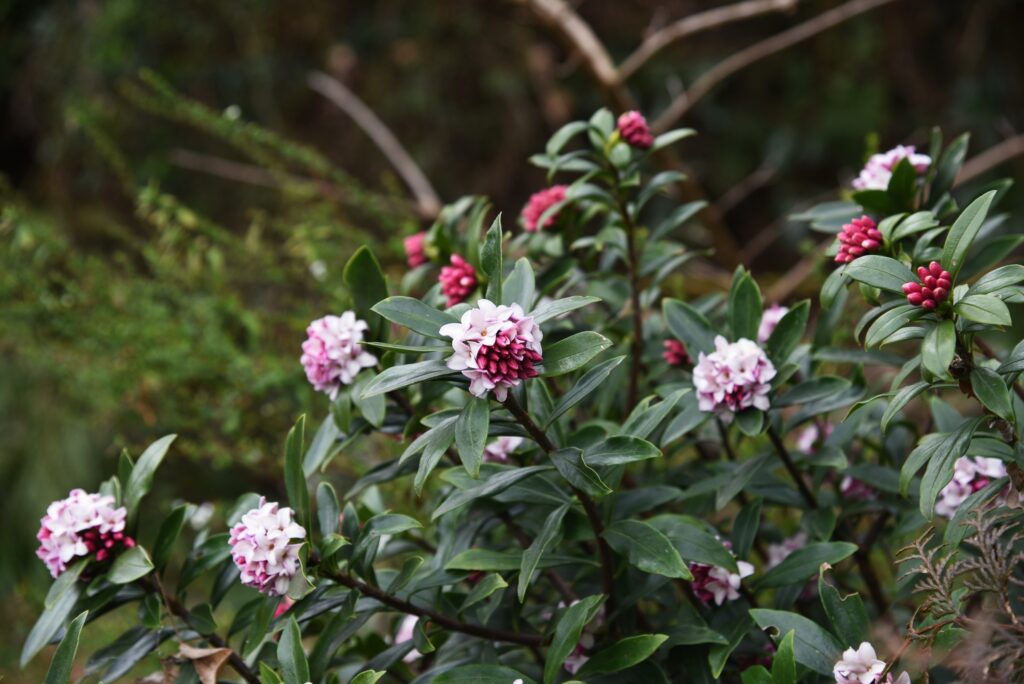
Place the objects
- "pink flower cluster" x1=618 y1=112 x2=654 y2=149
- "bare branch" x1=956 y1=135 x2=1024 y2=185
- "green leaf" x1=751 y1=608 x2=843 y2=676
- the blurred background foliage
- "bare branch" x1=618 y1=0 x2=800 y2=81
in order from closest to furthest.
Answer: "green leaf" x1=751 y1=608 x2=843 y2=676
"pink flower cluster" x1=618 y1=112 x2=654 y2=149
"bare branch" x1=618 y1=0 x2=800 y2=81
"bare branch" x1=956 y1=135 x2=1024 y2=185
the blurred background foliage

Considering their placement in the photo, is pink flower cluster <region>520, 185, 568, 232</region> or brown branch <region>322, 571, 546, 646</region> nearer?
brown branch <region>322, 571, 546, 646</region>

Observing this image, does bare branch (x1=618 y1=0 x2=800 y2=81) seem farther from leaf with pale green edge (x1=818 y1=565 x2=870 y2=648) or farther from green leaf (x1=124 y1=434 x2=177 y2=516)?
green leaf (x1=124 y1=434 x2=177 y2=516)

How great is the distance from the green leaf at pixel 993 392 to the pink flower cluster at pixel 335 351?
1.63 ft

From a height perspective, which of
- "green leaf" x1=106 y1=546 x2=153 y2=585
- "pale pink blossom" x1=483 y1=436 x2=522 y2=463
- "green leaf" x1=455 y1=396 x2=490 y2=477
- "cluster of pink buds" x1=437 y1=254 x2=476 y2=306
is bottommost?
"pale pink blossom" x1=483 y1=436 x2=522 y2=463

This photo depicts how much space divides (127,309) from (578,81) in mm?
2211

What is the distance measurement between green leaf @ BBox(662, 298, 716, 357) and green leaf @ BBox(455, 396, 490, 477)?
283 millimetres

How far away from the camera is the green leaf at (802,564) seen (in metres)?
0.83

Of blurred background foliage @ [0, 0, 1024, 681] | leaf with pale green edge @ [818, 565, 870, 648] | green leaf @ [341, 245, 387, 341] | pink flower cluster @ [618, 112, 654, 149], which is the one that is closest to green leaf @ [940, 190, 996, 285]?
leaf with pale green edge @ [818, 565, 870, 648]

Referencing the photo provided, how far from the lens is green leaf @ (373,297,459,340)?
68 cm

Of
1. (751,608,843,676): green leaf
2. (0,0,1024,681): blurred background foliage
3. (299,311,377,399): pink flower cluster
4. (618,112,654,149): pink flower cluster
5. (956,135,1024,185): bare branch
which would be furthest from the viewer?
(0,0,1024,681): blurred background foliage

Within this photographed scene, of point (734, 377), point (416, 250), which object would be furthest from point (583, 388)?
point (416, 250)

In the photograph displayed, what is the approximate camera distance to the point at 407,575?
796 millimetres

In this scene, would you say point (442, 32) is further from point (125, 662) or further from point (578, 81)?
point (125, 662)

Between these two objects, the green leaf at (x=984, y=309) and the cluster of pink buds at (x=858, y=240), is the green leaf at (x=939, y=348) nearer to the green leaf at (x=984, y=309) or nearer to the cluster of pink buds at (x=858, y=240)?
the green leaf at (x=984, y=309)
